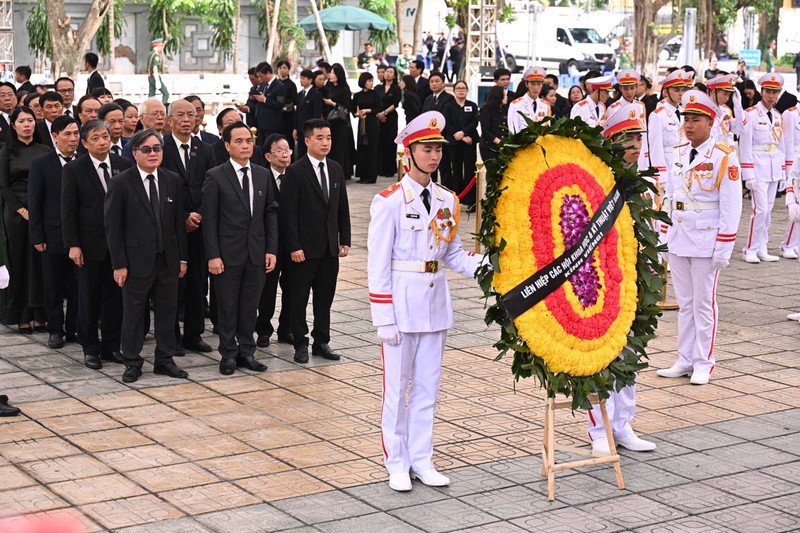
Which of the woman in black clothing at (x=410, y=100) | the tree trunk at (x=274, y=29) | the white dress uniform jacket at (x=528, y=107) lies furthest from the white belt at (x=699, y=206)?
the tree trunk at (x=274, y=29)

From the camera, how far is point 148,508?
6.30m

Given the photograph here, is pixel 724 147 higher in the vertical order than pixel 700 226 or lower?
higher

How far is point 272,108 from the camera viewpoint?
1994 cm

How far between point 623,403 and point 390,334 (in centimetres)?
158

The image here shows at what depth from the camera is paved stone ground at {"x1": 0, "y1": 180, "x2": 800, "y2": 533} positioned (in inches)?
247

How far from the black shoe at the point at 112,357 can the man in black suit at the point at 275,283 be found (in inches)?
44.4

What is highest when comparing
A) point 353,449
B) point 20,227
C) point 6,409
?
point 20,227

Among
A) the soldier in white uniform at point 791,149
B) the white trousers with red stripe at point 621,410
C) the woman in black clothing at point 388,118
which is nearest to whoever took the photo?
the white trousers with red stripe at point 621,410

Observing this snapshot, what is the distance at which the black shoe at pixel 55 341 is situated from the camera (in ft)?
32.8

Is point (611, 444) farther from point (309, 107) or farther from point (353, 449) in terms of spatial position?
point (309, 107)

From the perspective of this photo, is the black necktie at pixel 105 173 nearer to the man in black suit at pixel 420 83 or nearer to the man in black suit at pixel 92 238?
the man in black suit at pixel 92 238

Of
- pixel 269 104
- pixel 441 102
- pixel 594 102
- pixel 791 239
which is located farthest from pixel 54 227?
pixel 269 104

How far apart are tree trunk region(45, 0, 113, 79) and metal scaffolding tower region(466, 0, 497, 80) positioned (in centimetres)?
864

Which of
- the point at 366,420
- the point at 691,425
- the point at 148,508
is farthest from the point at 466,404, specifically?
the point at 148,508
